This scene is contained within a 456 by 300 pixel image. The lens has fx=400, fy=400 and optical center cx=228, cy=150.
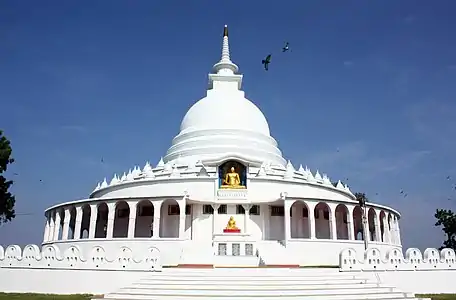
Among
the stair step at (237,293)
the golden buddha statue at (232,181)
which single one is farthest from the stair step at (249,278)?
the golden buddha statue at (232,181)

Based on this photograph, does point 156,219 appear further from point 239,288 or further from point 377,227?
point 377,227

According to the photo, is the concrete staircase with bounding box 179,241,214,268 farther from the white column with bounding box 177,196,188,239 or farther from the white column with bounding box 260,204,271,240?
the white column with bounding box 260,204,271,240

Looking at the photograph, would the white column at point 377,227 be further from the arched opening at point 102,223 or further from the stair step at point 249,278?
the arched opening at point 102,223

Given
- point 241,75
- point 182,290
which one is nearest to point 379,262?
point 182,290

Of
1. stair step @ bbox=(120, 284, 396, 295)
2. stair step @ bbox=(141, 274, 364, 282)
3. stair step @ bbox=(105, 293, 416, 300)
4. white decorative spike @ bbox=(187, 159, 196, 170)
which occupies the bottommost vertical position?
stair step @ bbox=(105, 293, 416, 300)

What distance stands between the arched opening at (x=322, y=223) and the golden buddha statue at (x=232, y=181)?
6485 mm

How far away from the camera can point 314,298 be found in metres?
13.6

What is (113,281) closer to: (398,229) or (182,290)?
(182,290)

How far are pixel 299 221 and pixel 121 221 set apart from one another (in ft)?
45.2

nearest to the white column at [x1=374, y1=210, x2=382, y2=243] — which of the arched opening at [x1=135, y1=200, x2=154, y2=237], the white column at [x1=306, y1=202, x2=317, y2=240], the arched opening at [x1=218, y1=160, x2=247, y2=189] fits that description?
the white column at [x1=306, y1=202, x2=317, y2=240]

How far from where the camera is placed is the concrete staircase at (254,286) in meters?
13.7

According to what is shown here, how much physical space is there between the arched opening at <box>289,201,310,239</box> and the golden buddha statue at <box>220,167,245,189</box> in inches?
169

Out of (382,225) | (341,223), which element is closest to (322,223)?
(341,223)

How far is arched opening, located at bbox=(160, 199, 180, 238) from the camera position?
2872 cm
